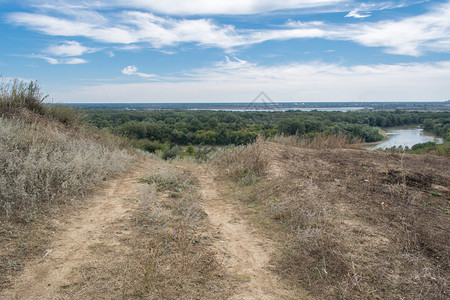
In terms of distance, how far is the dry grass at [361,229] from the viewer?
240cm

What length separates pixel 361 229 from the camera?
3.32 meters

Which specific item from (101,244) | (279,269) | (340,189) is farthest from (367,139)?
(101,244)

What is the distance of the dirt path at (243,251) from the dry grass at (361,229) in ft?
0.65

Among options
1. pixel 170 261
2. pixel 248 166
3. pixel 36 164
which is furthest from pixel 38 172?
pixel 248 166

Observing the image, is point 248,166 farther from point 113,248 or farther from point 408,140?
point 408,140

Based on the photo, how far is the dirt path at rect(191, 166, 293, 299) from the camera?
2.34m

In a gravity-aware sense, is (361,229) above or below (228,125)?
below

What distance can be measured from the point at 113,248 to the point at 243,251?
148cm

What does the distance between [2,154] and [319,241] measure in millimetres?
4825

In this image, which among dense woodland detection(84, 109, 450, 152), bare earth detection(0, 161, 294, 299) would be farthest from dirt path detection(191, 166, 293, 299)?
dense woodland detection(84, 109, 450, 152)

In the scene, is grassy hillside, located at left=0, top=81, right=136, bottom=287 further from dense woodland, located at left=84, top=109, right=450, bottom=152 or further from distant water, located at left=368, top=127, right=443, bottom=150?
dense woodland, located at left=84, top=109, right=450, bottom=152

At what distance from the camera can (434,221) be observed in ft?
11.7

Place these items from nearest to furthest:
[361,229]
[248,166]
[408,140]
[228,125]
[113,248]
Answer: [113,248] → [361,229] → [248,166] → [408,140] → [228,125]

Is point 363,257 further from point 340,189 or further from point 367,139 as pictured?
point 367,139
